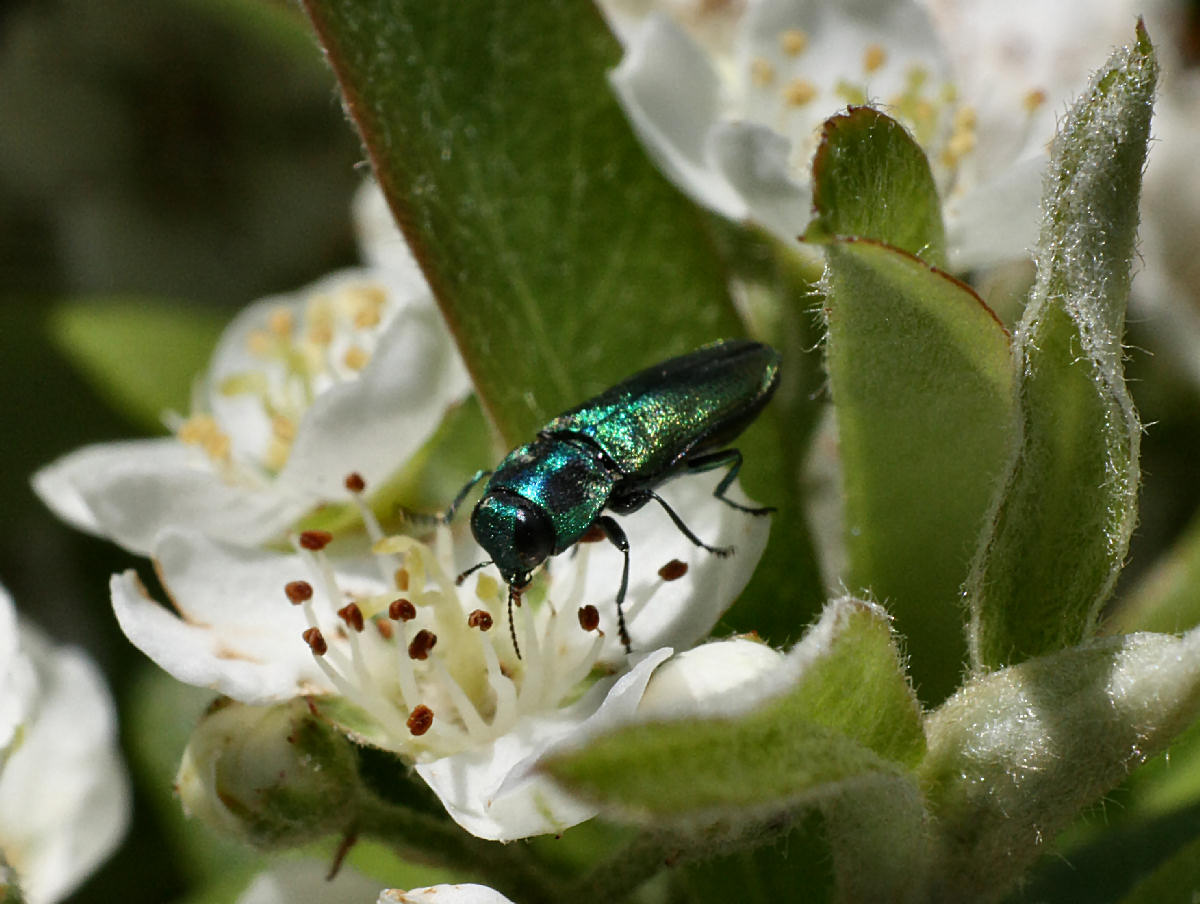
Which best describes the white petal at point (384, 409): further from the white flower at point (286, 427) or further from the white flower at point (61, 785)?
the white flower at point (61, 785)

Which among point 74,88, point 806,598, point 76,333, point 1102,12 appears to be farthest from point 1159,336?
point 74,88

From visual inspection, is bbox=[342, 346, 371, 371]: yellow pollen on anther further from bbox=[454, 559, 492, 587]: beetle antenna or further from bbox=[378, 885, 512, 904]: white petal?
bbox=[378, 885, 512, 904]: white petal

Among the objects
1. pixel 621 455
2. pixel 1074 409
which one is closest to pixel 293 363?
pixel 621 455

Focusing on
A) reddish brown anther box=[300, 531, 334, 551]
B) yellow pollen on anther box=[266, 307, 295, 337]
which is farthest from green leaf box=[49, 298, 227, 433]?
reddish brown anther box=[300, 531, 334, 551]

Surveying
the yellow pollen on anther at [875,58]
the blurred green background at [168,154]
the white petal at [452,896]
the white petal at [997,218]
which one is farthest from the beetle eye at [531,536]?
the blurred green background at [168,154]

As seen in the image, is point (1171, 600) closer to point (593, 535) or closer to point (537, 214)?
point (593, 535)

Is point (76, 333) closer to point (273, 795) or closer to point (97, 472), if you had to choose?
point (97, 472)

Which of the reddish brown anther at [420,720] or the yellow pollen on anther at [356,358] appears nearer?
the reddish brown anther at [420,720]
